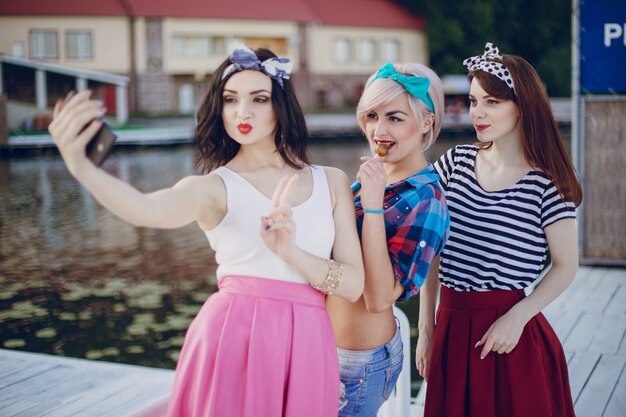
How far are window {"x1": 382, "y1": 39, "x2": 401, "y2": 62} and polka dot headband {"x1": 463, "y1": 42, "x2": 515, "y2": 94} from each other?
3971cm

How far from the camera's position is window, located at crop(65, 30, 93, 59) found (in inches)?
1380

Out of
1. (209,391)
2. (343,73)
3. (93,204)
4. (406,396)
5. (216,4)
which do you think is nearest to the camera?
(209,391)

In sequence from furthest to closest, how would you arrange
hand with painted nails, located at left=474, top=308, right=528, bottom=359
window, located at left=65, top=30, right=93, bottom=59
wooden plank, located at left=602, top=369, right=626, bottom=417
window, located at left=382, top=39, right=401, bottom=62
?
window, located at left=382, top=39, right=401, bottom=62
window, located at left=65, top=30, right=93, bottom=59
wooden plank, located at left=602, top=369, right=626, bottom=417
hand with painted nails, located at left=474, top=308, right=528, bottom=359

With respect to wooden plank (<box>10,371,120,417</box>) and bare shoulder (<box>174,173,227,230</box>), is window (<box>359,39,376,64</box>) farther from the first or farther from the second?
bare shoulder (<box>174,173,227,230</box>)

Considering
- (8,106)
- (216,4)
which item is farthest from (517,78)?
(216,4)

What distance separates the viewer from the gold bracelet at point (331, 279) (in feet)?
6.34

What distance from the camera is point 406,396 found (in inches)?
130

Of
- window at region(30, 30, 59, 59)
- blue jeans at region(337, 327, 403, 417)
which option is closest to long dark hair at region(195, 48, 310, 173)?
blue jeans at region(337, 327, 403, 417)

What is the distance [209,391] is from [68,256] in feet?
29.2

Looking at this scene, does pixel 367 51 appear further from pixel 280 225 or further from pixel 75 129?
pixel 75 129

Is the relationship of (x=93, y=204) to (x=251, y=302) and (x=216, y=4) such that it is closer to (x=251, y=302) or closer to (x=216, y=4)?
(x=251, y=302)

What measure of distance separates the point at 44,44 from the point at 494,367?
35794 mm

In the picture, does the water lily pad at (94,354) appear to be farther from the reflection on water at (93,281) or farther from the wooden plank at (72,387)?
the wooden plank at (72,387)

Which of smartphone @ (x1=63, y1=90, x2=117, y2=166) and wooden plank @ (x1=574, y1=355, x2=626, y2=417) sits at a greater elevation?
smartphone @ (x1=63, y1=90, x2=117, y2=166)
